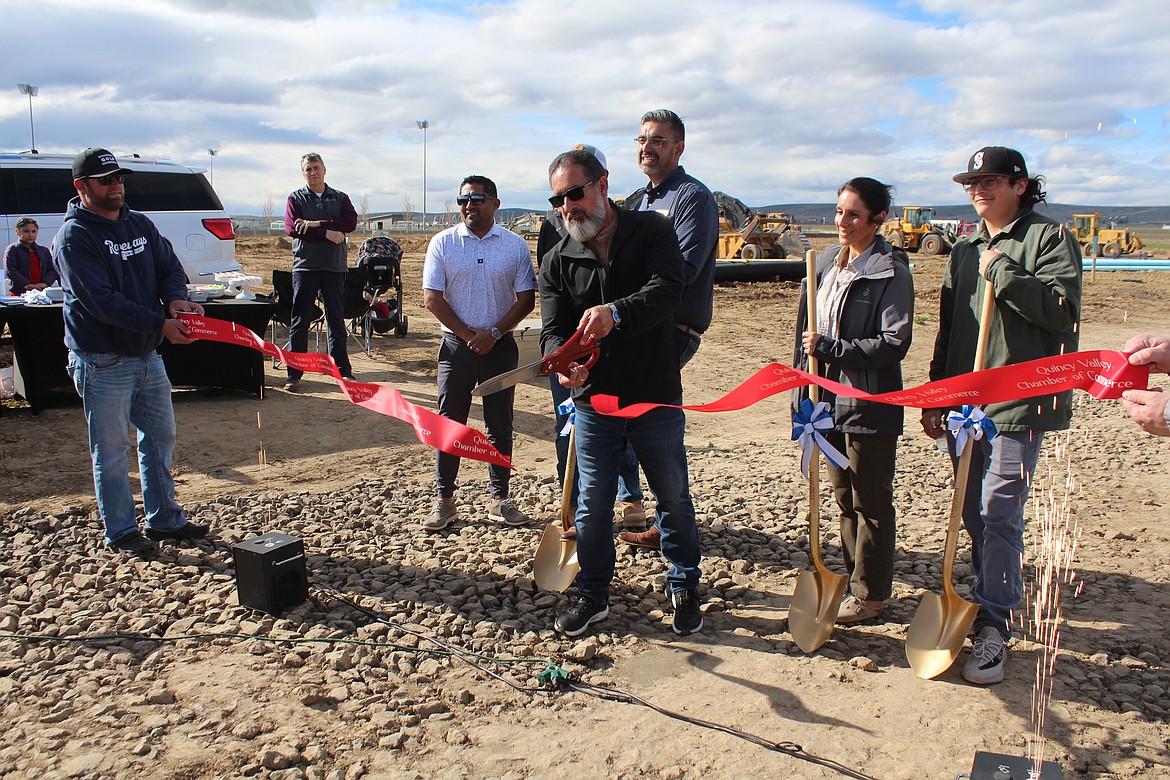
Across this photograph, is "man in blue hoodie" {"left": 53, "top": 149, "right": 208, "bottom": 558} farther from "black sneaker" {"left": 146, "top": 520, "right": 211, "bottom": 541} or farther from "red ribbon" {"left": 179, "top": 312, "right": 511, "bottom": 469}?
"red ribbon" {"left": 179, "top": 312, "right": 511, "bottom": 469}

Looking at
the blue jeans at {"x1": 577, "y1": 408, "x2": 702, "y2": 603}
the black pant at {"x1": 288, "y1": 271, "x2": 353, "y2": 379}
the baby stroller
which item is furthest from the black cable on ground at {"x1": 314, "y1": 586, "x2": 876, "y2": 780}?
the baby stroller

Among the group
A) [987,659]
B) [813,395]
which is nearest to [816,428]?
[813,395]

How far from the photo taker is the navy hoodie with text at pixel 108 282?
4.29m

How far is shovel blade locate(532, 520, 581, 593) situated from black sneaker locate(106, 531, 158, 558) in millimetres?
2197

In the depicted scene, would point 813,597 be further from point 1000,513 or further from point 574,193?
point 574,193

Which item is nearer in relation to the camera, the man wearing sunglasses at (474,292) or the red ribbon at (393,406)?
the red ribbon at (393,406)

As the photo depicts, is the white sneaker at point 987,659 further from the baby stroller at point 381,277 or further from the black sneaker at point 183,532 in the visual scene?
the baby stroller at point 381,277

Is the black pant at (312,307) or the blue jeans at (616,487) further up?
the black pant at (312,307)

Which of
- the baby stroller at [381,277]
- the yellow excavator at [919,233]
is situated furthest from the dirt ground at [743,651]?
the yellow excavator at [919,233]

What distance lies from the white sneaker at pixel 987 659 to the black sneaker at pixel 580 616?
157 cm

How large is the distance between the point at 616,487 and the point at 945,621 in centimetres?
147

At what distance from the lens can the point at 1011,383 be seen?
10.1 feet

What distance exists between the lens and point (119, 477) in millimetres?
4586

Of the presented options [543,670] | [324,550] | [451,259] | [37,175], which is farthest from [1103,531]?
[37,175]
